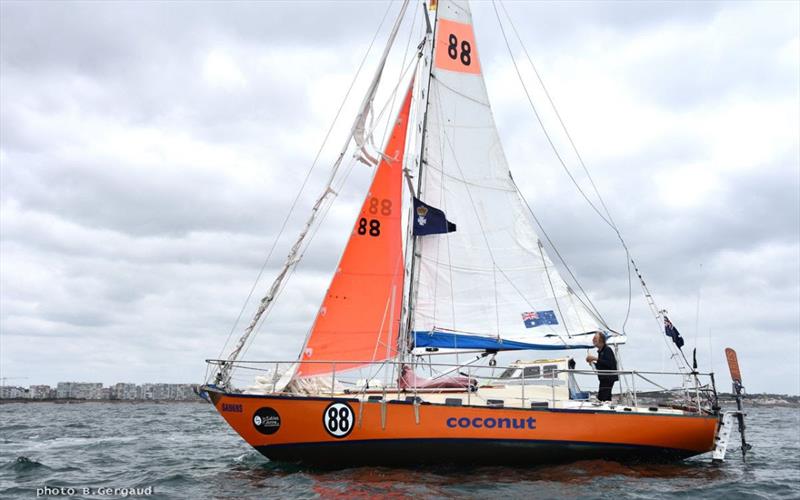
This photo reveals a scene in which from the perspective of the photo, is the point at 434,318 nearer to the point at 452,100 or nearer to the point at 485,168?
the point at 485,168

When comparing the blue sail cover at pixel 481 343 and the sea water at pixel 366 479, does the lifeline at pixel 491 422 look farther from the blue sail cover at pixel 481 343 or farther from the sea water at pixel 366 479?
the blue sail cover at pixel 481 343

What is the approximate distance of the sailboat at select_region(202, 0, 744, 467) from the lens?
14.8 m

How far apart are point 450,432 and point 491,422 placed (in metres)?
0.93

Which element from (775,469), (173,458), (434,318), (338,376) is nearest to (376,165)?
(434,318)

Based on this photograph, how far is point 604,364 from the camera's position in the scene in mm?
16531

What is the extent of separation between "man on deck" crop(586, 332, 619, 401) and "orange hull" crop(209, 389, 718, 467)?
1297mm

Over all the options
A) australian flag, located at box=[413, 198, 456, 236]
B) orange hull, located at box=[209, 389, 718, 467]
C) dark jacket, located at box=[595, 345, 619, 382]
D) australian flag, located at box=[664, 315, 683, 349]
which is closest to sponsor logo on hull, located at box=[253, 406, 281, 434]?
orange hull, located at box=[209, 389, 718, 467]

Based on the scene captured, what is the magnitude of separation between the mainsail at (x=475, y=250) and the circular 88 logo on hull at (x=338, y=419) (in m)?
3.24

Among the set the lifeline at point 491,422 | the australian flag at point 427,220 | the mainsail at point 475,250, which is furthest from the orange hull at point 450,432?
the australian flag at point 427,220

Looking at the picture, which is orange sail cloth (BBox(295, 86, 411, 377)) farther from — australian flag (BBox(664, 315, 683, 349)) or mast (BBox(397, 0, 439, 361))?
australian flag (BBox(664, 315, 683, 349))

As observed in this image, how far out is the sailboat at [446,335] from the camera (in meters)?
14.8

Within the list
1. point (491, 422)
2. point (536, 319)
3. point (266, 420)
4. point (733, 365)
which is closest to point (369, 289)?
point (266, 420)

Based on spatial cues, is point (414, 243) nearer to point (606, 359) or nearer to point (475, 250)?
point (475, 250)

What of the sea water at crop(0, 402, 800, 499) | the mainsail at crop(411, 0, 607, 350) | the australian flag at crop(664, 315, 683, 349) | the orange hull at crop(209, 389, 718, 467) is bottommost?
the sea water at crop(0, 402, 800, 499)
